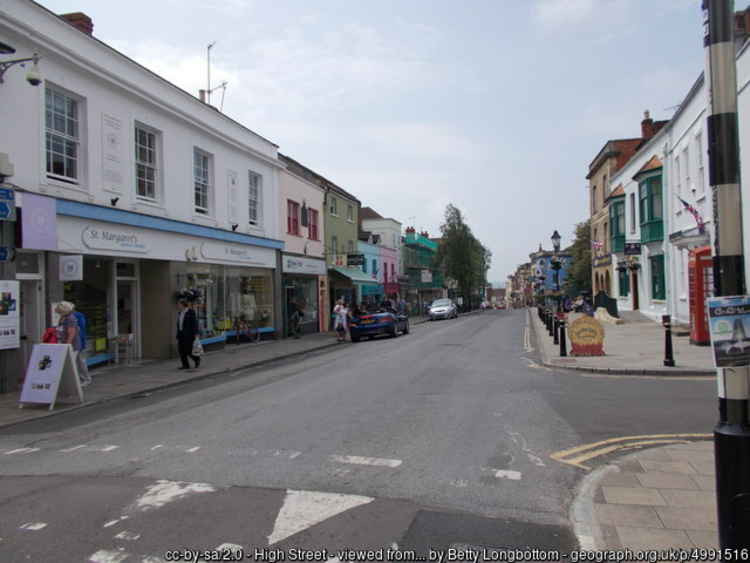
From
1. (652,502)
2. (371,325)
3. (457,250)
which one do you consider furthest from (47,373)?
(457,250)

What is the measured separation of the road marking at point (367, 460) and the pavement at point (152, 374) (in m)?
5.88

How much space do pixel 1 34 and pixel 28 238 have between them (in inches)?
163

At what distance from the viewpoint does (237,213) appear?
20.9 meters

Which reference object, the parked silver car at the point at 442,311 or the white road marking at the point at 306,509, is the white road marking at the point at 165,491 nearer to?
the white road marking at the point at 306,509

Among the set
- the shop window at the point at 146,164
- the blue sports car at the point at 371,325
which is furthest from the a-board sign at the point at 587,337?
→ the shop window at the point at 146,164

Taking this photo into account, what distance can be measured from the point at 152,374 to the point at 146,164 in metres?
6.11

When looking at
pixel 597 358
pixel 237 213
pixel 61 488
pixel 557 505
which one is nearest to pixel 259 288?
pixel 237 213

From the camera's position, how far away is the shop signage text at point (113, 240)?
13406 mm

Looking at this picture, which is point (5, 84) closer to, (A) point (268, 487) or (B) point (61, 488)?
(B) point (61, 488)

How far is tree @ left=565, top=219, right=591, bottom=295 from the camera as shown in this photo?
186 ft

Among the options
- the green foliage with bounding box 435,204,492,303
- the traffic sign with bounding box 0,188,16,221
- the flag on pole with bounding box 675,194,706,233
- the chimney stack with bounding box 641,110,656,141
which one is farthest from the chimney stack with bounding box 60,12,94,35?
the green foliage with bounding box 435,204,492,303

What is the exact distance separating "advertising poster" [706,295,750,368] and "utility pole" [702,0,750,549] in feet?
0.19

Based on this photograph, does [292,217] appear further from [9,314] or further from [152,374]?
[9,314]

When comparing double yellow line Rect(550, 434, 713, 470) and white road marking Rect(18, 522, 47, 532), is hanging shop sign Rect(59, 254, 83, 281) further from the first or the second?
double yellow line Rect(550, 434, 713, 470)
